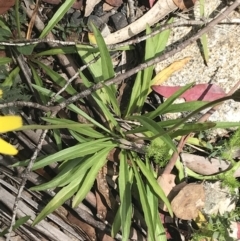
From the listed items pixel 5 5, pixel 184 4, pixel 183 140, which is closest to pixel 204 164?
pixel 183 140

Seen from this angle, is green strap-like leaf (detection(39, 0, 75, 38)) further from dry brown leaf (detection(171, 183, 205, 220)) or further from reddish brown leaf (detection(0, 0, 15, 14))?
dry brown leaf (detection(171, 183, 205, 220))

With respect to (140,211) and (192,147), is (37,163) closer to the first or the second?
(140,211)

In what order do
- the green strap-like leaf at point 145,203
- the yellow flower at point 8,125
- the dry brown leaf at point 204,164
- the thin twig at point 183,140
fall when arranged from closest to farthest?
the yellow flower at point 8,125 → the green strap-like leaf at point 145,203 → the thin twig at point 183,140 → the dry brown leaf at point 204,164

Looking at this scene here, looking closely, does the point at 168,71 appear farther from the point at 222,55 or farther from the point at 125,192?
the point at 125,192

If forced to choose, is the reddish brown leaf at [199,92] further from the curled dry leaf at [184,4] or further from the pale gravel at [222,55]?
the curled dry leaf at [184,4]

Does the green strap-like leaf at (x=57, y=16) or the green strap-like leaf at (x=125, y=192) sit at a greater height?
the green strap-like leaf at (x=57, y=16)

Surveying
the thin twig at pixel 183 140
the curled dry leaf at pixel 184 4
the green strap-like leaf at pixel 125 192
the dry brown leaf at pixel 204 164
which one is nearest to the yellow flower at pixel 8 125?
the green strap-like leaf at pixel 125 192
